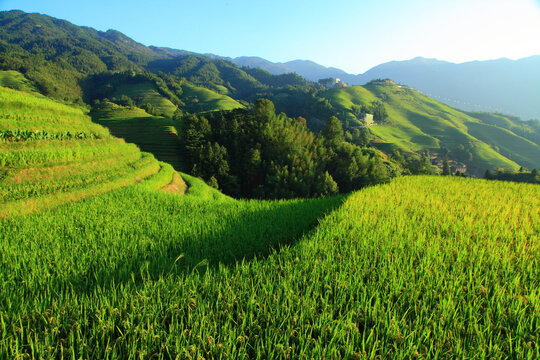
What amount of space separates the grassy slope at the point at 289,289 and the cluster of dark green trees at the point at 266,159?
116 ft

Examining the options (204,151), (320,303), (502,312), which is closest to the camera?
(502,312)

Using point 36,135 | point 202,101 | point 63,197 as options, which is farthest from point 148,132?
point 202,101

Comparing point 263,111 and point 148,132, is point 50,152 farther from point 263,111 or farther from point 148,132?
point 148,132

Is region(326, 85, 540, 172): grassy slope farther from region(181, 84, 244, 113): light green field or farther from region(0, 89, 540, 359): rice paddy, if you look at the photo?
region(0, 89, 540, 359): rice paddy

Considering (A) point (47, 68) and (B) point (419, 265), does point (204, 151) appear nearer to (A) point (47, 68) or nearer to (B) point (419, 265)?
(B) point (419, 265)

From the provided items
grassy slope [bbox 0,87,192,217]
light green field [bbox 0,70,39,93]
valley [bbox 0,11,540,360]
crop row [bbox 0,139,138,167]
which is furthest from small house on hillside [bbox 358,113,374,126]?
light green field [bbox 0,70,39,93]

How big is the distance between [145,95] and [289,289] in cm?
17370

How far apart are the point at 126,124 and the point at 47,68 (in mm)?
154914

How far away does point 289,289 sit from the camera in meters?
2.91

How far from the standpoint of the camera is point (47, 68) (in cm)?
15300

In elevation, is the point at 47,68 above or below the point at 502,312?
above

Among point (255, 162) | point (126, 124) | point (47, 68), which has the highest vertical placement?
point (47, 68)

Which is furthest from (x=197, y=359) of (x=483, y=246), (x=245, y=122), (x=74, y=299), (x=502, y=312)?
(x=245, y=122)

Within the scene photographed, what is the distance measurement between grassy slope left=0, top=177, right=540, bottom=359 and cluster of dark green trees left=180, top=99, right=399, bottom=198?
35.4 meters
